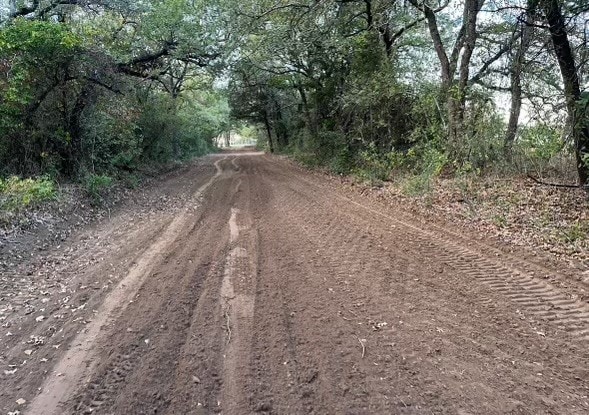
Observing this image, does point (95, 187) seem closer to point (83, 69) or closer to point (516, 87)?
point (83, 69)

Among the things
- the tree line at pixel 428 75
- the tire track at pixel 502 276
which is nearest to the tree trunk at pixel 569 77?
the tree line at pixel 428 75

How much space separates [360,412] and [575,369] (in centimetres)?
179

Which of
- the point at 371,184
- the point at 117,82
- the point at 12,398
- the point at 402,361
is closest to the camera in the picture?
the point at 12,398

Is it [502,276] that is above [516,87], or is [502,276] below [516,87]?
below

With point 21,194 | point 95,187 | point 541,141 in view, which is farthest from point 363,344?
point 95,187

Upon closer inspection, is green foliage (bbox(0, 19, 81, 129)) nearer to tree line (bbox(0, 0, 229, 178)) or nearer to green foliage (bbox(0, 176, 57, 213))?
tree line (bbox(0, 0, 229, 178))

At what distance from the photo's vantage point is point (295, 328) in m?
3.69

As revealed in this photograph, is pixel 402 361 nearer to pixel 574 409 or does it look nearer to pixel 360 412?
pixel 360 412

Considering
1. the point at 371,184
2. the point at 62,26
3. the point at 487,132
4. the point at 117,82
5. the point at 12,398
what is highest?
the point at 62,26

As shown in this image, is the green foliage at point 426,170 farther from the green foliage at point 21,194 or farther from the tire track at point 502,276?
the green foliage at point 21,194

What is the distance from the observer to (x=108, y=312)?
421 cm

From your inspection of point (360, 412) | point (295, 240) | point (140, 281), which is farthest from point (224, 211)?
point (360, 412)

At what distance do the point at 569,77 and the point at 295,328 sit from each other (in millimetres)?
6939

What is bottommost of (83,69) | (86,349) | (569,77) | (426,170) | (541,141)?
(86,349)
